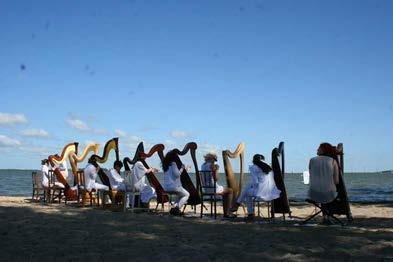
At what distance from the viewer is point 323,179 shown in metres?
8.12

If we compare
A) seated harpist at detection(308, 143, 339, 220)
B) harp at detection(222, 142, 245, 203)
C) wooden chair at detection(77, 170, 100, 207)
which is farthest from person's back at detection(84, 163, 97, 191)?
seated harpist at detection(308, 143, 339, 220)

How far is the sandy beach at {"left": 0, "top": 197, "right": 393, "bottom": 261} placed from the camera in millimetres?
5512

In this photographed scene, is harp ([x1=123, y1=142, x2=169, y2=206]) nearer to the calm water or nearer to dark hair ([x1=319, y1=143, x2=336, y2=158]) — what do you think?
dark hair ([x1=319, y1=143, x2=336, y2=158])

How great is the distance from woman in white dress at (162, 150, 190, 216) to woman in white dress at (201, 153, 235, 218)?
530mm

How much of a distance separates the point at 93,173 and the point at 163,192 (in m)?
2.17

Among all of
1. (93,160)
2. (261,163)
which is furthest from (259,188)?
(93,160)

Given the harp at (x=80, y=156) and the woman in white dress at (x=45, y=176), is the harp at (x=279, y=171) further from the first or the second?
the woman in white dress at (x=45, y=176)

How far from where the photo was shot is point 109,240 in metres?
6.47

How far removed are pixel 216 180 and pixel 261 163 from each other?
3.11 feet

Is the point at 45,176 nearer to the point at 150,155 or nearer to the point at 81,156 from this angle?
the point at 81,156

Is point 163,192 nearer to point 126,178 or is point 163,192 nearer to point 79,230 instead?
point 126,178

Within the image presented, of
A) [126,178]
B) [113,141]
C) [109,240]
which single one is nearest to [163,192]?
[126,178]

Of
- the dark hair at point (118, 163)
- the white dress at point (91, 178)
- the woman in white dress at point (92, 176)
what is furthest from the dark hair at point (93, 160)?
the dark hair at point (118, 163)

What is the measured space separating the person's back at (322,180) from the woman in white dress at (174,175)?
3014 mm
